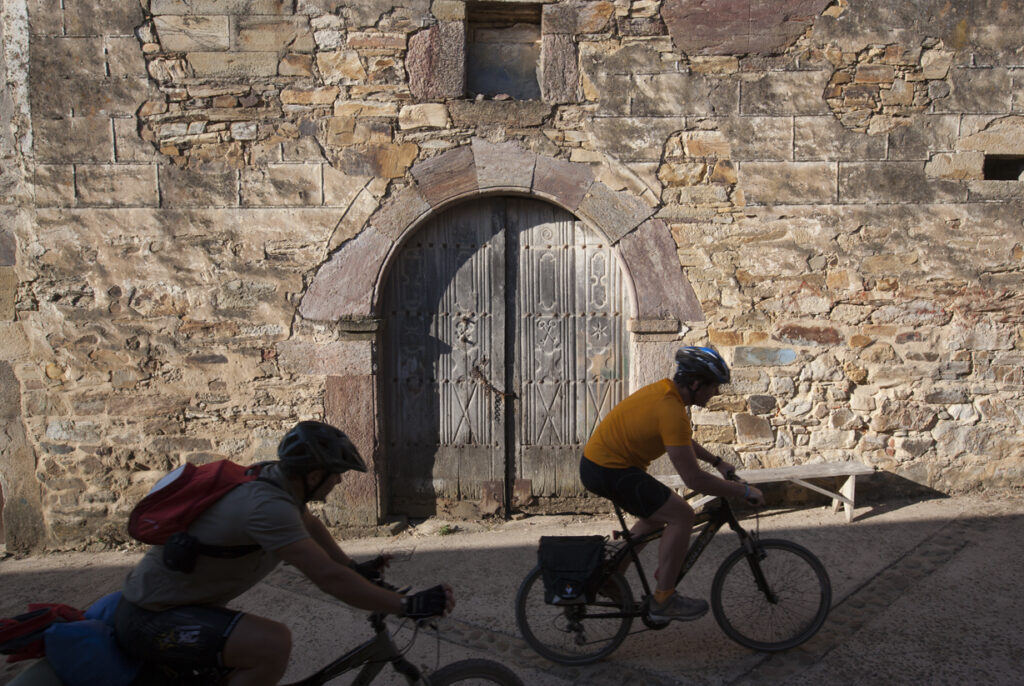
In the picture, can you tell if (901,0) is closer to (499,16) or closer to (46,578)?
(499,16)

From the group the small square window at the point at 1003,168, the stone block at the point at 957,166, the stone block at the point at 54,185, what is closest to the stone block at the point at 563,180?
the stone block at the point at 957,166

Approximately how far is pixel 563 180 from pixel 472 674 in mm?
3347

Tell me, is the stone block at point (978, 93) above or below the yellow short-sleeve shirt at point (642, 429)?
above

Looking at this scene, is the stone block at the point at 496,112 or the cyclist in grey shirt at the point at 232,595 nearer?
the cyclist in grey shirt at the point at 232,595

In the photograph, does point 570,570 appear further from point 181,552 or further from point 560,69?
point 560,69

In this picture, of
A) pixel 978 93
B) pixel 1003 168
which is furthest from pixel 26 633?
pixel 1003 168

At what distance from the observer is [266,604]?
382 cm

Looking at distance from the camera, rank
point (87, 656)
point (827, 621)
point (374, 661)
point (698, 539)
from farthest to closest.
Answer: point (827, 621)
point (698, 539)
point (374, 661)
point (87, 656)

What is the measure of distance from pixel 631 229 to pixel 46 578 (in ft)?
14.0

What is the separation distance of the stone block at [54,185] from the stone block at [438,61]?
231cm

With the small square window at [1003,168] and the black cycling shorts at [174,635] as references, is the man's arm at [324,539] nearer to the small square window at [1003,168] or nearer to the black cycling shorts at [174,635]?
the black cycling shorts at [174,635]

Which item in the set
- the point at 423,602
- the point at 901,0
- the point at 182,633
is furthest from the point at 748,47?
the point at 182,633

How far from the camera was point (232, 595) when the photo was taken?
6.61 feet

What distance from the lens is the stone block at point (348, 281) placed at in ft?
15.5
